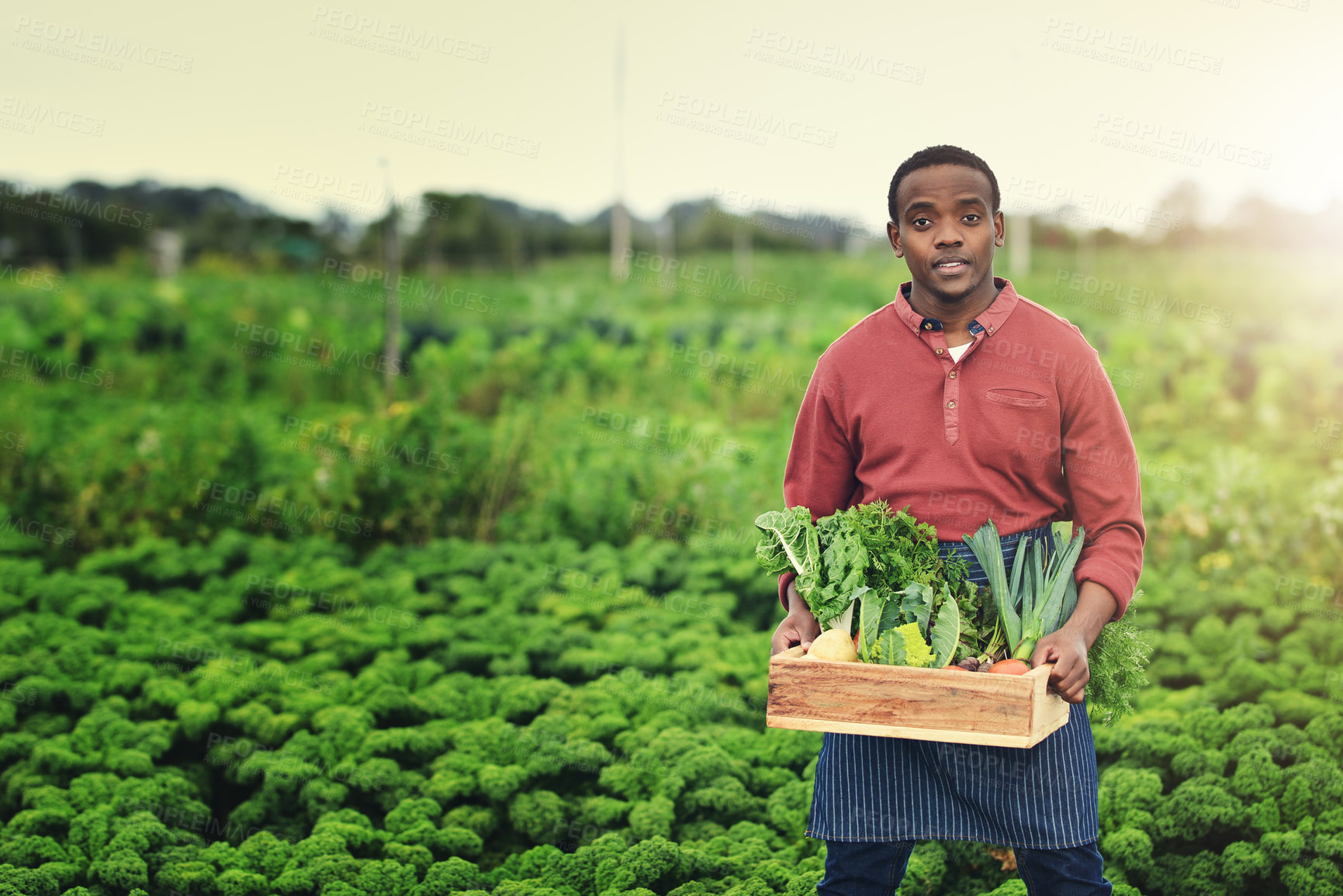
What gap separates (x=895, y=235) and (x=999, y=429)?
494mm

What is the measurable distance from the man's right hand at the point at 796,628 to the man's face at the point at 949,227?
73 cm

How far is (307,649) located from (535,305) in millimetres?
9008

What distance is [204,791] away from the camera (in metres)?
3.97

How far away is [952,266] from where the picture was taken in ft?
7.15

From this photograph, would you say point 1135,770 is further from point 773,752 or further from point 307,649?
point 307,649

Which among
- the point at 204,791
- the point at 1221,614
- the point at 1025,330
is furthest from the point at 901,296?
the point at 1221,614

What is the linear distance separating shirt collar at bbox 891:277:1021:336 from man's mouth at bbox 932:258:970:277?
116mm

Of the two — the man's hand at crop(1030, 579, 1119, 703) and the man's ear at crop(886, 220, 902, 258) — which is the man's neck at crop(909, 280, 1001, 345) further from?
the man's hand at crop(1030, 579, 1119, 703)

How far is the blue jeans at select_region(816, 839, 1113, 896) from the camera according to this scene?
223cm

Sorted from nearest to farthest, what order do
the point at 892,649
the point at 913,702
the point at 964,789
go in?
the point at 913,702 → the point at 892,649 → the point at 964,789

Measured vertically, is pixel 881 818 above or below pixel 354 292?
below

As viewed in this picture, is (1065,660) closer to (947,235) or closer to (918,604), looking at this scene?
(918,604)

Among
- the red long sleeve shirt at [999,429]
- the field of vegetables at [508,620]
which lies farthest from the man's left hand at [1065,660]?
the field of vegetables at [508,620]

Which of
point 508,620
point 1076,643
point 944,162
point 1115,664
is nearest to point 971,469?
point 1076,643
